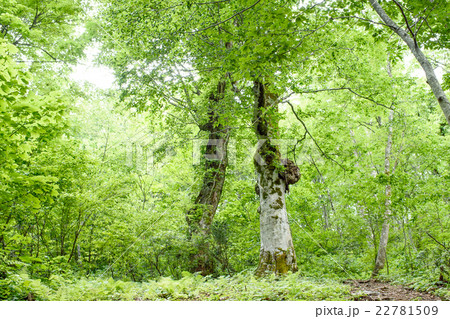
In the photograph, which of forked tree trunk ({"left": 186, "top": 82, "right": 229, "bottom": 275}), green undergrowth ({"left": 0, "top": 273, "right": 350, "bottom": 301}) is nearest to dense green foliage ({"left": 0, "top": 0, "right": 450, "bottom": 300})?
green undergrowth ({"left": 0, "top": 273, "right": 350, "bottom": 301})

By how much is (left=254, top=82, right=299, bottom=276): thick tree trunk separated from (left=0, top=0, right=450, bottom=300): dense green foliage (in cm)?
35

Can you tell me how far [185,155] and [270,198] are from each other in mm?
5710

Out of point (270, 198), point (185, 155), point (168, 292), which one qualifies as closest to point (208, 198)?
point (185, 155)

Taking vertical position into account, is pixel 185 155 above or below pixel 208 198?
above

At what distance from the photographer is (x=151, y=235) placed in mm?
7051

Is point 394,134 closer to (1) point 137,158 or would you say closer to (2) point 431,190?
(2) point 431,190

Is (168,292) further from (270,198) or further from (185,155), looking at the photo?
(185,155)

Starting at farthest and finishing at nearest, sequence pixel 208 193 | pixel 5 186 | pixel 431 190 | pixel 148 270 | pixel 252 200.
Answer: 1. pixel 252 200
2. pixel 208 193
3. pixel 148 270
4. pixel 431 190
5. pixel 5 186

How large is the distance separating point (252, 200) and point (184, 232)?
323cm

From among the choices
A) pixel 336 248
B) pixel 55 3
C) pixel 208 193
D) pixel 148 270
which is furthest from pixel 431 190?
pixel 55 3

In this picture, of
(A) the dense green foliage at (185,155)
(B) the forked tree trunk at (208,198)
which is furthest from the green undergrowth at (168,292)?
(B) the forked tree trunk at (208,198)

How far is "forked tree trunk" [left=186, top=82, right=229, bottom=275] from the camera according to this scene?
7426 millimetres

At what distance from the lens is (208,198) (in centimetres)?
855

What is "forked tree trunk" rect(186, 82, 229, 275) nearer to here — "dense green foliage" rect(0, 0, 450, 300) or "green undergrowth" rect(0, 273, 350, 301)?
"dense green foliage" rect(0, 0, 450, 300)
